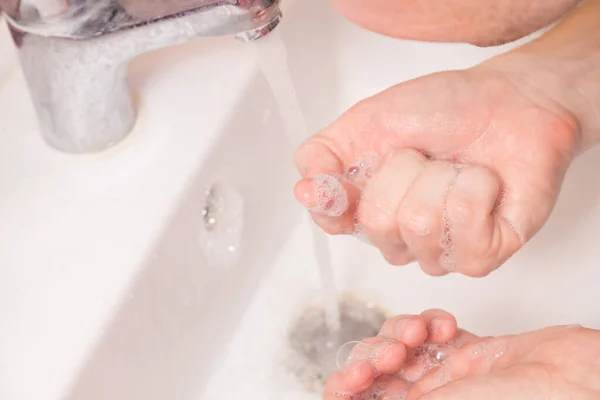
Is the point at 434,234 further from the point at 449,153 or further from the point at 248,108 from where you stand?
the point at 248,108

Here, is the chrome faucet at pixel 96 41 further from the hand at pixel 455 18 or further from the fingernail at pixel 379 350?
the fingernail at pixel 379 350

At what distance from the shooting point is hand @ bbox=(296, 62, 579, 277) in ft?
1.44

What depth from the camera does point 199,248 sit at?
0.58m

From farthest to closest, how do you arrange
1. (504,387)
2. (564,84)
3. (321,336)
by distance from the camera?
(321,336) → (564,84) → (504,387)

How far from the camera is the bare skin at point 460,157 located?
0.44 meters

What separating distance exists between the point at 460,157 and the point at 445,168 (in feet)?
0.11

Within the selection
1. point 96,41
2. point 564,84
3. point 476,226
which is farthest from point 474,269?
point 96,41

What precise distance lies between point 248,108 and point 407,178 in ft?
0.68

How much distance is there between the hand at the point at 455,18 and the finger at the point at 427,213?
0.15m

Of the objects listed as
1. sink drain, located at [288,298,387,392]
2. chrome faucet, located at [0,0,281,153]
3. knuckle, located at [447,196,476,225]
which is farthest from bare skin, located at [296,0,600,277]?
sink drain, located at [288,298,387,392]

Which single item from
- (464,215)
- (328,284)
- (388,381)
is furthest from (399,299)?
(464,215)

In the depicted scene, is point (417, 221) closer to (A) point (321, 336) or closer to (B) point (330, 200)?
(B) point (330, 200)

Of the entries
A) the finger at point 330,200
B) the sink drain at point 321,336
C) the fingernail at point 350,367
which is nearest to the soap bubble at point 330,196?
the finger at point 330,200

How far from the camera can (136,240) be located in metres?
0.51
